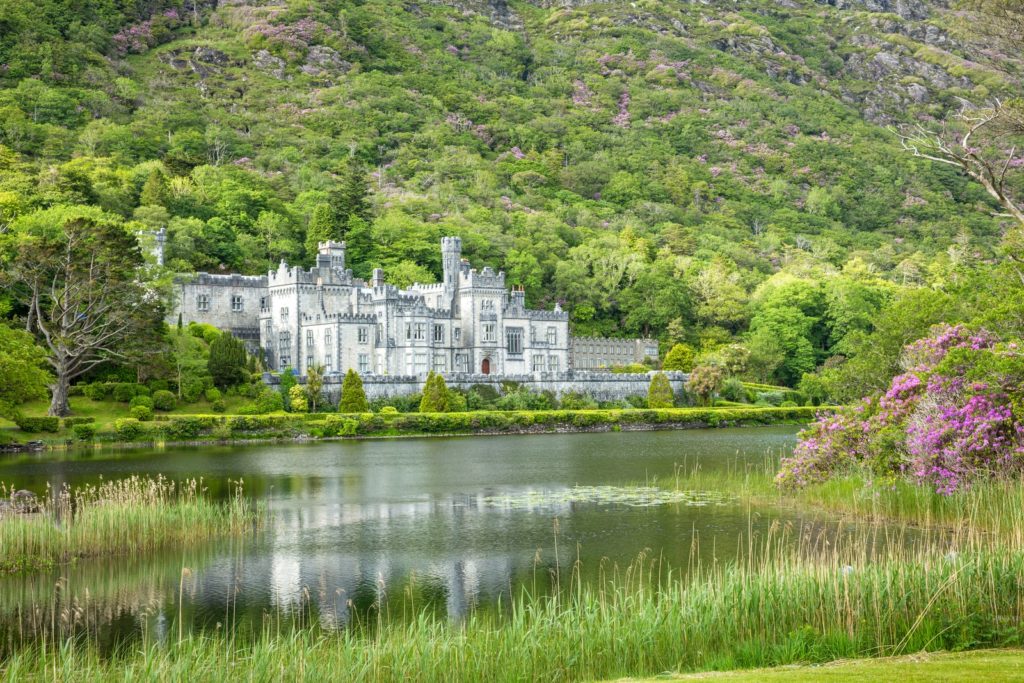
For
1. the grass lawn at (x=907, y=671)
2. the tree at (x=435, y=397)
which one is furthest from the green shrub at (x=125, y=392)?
the grass lawn at (x=907, y=671)

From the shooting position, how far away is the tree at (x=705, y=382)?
81.8 meters

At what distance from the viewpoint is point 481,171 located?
152 metres

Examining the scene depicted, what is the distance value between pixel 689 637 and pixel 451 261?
242 ft

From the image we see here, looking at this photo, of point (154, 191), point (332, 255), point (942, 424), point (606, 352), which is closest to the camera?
point (942, 424)

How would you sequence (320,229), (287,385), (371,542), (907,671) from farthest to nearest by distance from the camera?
1. (320,229)
2. (287,385)
3. (371,542)
4. (907,671)

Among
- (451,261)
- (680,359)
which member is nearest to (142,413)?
(451,261)

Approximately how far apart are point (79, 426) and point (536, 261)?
62138 millimetres

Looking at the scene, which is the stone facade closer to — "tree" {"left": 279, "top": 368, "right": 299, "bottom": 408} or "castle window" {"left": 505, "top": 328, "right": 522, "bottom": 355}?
"castle window" {"left": 505, "top": 328, "right": 522, "bottom": 355}

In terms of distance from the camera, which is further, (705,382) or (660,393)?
(705,382)

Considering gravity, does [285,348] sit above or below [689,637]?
above

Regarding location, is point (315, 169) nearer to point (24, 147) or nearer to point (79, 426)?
point (24, 147)

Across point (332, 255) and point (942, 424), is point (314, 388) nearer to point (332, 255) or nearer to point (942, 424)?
point (332, 255)

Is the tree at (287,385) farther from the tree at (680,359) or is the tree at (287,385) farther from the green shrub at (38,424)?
the tree at (680,359)

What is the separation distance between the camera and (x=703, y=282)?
111875mm
